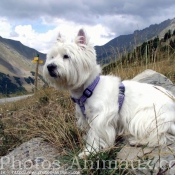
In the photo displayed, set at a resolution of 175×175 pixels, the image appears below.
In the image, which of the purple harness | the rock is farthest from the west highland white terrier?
the rock

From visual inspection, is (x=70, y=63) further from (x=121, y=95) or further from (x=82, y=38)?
(x=121, y=95)

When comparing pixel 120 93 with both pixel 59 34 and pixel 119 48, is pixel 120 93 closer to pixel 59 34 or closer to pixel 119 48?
pixel 59 34

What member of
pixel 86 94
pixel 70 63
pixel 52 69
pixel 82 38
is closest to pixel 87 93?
pixel 86 94

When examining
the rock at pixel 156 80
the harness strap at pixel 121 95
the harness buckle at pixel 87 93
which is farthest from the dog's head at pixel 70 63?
the rock at pixel 156 80

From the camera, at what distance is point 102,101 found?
11.8ft

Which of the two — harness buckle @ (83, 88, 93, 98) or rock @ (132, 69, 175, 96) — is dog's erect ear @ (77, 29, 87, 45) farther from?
rock @ (132, 69, 175, 96)

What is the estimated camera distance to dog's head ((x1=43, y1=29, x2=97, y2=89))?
3.51 m

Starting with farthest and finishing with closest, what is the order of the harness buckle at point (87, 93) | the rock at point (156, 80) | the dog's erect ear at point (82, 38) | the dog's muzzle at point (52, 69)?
the rock at point (156, 80) → the dog's erect ear at point (82, 38) → the harness buckle at point (87, 93) → the dog's muzzle at point (52, 69)

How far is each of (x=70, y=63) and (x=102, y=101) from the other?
0.68 metres

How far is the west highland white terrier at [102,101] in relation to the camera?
11.6ft

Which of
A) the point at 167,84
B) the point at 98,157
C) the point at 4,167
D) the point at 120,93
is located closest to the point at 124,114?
the point at 120,93

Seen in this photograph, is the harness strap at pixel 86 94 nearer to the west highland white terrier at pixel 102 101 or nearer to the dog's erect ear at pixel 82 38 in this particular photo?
the west highland white terrier at pixel 102 101

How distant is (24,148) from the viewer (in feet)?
12.5

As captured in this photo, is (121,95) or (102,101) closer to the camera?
(102,101)
